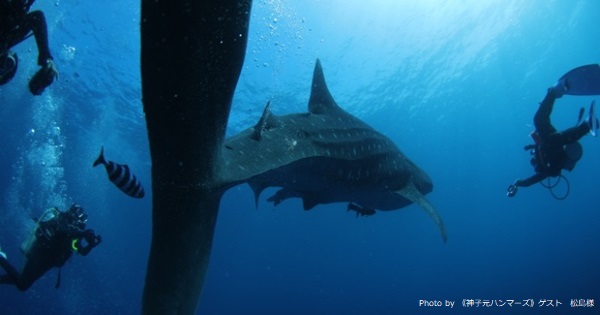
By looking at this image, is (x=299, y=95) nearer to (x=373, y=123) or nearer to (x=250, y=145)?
(x=373, y=123)

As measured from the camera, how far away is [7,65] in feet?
14.8

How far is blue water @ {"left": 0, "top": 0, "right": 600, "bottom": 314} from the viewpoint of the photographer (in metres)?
27.4

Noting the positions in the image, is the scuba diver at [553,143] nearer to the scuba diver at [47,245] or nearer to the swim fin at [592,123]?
the swim fin at [592,123]

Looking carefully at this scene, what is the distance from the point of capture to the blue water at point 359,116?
90.0ft

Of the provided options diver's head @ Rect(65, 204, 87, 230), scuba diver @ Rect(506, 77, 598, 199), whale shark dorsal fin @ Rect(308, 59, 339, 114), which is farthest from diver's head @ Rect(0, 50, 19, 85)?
scuba diver @ Rect(506, 77, 598, 199)

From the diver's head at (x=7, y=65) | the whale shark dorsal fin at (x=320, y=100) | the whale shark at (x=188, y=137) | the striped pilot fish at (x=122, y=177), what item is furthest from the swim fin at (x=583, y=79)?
the diver's head at (x=7, y=65)

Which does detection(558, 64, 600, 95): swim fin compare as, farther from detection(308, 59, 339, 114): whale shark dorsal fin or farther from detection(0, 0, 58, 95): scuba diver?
detection(0, 0, 58, 95): scuba diver

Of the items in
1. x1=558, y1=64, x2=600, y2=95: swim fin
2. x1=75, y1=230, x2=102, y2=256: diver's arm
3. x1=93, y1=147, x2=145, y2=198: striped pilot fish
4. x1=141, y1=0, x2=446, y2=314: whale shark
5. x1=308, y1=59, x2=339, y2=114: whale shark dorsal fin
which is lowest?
x1=141, y1=0, x2=446, y2=314: whale shark

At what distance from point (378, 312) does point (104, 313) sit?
165ft

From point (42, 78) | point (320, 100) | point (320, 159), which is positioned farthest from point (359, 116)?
point (42, 78)

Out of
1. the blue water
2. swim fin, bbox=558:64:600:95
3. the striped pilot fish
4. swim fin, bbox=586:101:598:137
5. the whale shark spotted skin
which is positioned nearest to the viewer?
the whale shark spotted skin

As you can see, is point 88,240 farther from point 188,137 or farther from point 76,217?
point 188,137

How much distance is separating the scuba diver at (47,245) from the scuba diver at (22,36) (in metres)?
6.19

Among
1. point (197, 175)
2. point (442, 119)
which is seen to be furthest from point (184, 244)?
point (442, 119)
